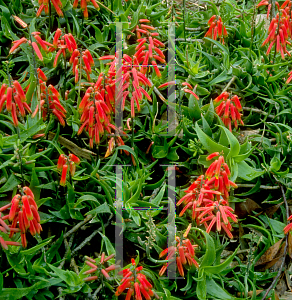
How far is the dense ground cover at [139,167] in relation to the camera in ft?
5.23

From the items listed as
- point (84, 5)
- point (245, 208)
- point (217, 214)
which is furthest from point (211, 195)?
point (84, 5)

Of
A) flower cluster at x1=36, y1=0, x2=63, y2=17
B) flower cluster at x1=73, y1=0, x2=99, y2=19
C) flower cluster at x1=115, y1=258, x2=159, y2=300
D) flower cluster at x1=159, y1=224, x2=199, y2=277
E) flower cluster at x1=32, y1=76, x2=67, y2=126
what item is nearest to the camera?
flower cluster at x1=115, y1=258, x2=159, y2=300

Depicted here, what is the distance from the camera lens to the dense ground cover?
5.23 feet

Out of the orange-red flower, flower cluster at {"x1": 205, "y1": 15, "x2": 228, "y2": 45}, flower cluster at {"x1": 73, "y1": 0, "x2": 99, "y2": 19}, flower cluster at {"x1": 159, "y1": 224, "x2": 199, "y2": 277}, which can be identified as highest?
flower cluster at {"x1": 73, "y1": 0, "x2": 99, "y2": 19}

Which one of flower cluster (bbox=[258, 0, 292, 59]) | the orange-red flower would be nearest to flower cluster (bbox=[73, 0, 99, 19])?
flower cluster (bbox=[258, 0, 292, 59])

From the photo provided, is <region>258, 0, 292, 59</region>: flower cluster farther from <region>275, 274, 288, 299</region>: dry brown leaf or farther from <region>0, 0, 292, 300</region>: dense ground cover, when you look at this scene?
<region>275, 274, 288, 299</region>: dry brown leaf

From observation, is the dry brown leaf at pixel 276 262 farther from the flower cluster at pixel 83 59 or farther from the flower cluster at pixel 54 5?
the flower cluster at pixel 54 5

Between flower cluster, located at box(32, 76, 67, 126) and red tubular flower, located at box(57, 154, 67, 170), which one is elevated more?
flower cluster, located at box(32, 76, 67, 126)

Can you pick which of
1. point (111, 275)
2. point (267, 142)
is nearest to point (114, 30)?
point (267, 142)

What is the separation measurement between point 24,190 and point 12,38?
4.66ft

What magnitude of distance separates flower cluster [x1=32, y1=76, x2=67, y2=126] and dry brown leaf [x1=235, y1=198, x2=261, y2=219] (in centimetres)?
112

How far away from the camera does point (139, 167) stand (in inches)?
82.4

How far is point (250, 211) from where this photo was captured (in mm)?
2123

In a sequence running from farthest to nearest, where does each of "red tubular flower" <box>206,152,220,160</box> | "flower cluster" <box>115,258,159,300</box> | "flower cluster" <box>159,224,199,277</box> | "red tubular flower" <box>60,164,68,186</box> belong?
"red tubular flower" <box>206,152,220,160</box> → "red tubular flower" <box>60,164,68,186</box> → "flower cluster" <box>159,224,199,277</box> → "flower cluster" <box>115,258,159,300</box>
